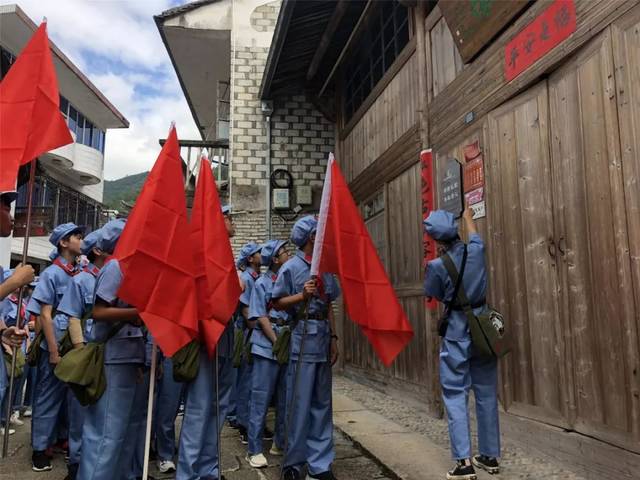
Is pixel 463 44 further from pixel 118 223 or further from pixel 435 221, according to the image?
pixel 118 223

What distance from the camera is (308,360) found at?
395 cm

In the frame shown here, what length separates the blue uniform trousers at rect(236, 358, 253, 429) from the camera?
19.0ft

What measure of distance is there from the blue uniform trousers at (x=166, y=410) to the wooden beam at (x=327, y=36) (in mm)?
5907

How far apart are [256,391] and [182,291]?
6.49ft

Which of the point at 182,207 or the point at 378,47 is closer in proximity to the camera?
the point at 182,207

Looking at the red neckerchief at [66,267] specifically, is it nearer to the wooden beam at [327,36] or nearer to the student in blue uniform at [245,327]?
the student in blue uniform at [245,327]

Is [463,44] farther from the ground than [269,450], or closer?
farther from the ground

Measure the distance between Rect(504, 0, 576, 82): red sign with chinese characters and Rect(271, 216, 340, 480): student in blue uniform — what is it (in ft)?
6.93

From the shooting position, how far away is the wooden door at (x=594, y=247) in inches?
128

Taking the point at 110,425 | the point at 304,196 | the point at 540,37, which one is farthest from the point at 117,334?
the point at 304,196

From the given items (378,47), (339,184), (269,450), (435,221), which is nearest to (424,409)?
(269,450)

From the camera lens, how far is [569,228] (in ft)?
12.4

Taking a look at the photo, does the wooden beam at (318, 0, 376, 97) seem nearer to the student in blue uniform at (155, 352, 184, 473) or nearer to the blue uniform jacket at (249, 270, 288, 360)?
the blue uniform jacket at (249, 270, 288, 360)

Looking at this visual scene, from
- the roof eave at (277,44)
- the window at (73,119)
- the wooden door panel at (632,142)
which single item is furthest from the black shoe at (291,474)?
the window at (73,119)
